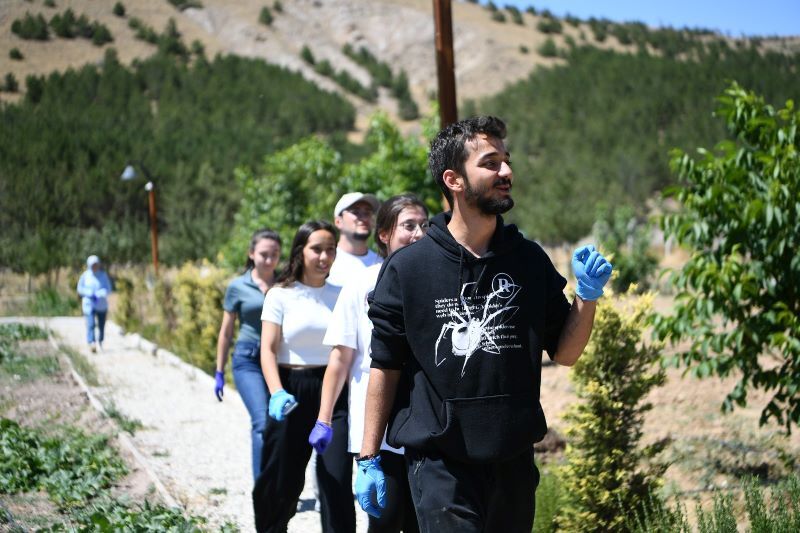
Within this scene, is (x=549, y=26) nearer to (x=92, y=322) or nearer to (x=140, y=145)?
(x=140, y=145)

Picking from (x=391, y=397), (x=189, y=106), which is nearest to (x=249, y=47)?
(x=189, y=106)

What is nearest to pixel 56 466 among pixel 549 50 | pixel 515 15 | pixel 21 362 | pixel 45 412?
pixel 45 412

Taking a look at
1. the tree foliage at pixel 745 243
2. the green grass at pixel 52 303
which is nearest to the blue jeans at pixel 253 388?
the tree foliage at pixel 745 243

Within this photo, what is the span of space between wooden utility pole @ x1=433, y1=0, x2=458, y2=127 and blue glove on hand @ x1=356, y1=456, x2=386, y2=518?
385cm

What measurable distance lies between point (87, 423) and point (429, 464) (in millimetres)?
6851

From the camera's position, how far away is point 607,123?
56219 mm

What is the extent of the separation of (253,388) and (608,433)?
235cm

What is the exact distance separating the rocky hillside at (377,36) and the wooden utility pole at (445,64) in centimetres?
5408

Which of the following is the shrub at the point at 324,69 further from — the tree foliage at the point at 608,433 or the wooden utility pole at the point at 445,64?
the tree foliage at the point at 608,433

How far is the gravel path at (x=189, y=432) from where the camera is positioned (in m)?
6.50

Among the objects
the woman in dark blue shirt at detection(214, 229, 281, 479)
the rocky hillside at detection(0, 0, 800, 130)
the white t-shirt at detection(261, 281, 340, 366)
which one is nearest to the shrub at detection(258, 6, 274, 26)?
the rocky hillside at detection(0, 0, 800, 130)

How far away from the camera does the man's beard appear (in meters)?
2.96

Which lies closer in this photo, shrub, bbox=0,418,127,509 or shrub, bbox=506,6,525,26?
shrub, bbox=0,418,127,509

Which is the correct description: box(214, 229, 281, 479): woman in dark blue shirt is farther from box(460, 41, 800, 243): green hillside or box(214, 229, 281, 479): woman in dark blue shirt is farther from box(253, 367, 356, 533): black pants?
box(460, 41, 800, 243): green hillside
